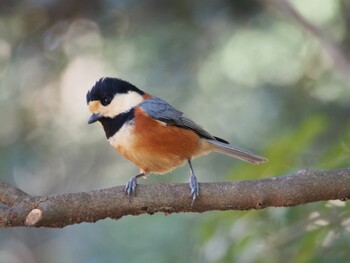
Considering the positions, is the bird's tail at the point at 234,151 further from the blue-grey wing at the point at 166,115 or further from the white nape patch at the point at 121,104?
the white nape patch at the point at 121,104

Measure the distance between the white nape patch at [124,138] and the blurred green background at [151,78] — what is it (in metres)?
1.52

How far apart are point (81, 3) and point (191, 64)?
3.20 feet

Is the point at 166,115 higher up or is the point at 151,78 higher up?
the point at 166,115

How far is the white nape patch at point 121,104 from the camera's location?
313 cm

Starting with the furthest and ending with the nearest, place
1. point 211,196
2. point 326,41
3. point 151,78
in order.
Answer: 1. point 151,78
2. point 326,41
3. point 211,196

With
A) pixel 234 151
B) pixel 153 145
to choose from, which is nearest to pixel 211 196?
pixel 153 145

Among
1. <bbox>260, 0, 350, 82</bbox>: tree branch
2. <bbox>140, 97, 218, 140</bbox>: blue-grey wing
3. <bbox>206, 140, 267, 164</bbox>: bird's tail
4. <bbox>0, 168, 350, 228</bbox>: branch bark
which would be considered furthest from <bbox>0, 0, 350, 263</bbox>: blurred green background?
<bbox>0, 168, 350, 228</bbox>: branch bark

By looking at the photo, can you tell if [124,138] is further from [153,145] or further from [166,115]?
[166,115]

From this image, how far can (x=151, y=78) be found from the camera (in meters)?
5.02

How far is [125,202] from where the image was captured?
2.32 meters

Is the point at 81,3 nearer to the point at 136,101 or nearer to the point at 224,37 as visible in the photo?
the point at 224,37

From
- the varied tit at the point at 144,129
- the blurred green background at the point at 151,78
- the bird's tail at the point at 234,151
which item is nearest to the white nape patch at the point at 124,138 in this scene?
the varied tit at the point at 144,129

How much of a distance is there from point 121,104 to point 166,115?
0.23 m

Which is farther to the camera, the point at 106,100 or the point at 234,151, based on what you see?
the point at 234,151
